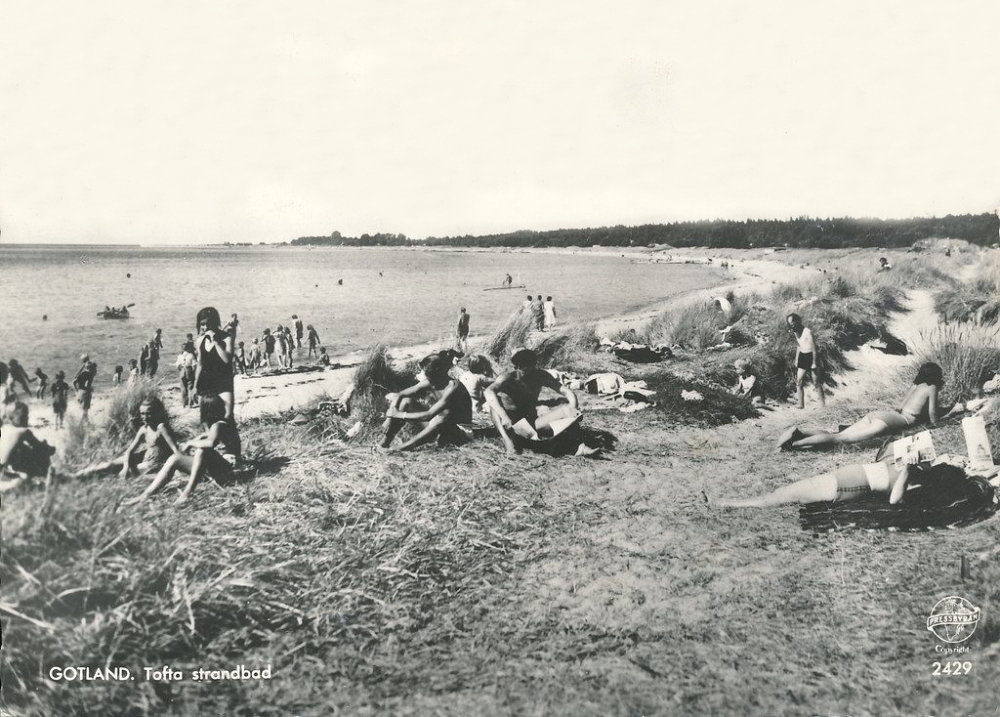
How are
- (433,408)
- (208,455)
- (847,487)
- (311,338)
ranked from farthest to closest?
(311,338) → (433,408) → (847,487) → (208,455)

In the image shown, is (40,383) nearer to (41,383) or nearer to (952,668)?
(41,383)

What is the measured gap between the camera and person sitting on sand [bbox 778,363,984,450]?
17.3 feet

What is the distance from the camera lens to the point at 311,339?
16.9 ft

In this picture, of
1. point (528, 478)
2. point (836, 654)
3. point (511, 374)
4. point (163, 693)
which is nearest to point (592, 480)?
point (528, 478)

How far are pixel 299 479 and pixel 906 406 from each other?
206 inches

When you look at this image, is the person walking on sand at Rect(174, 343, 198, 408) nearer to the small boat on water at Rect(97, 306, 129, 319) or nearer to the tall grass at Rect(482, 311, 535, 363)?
the small boat on water at Rect(97, 306, 129, 319)

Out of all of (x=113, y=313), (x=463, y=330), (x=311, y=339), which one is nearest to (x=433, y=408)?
(x=463, y=330)

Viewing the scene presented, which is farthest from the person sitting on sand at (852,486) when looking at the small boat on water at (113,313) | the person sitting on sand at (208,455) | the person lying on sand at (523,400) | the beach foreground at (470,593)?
the small boat on water at (113,313)

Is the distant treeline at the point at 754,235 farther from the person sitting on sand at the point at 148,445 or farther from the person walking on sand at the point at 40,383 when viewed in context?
the person walking on sand at the point at 40,383

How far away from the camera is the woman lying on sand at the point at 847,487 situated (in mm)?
4801

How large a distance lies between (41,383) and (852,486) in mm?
5974

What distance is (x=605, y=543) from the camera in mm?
4328

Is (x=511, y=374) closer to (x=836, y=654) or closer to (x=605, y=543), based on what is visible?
(x=605, y=543)

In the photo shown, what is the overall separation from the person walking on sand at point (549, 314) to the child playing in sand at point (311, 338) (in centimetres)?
207
